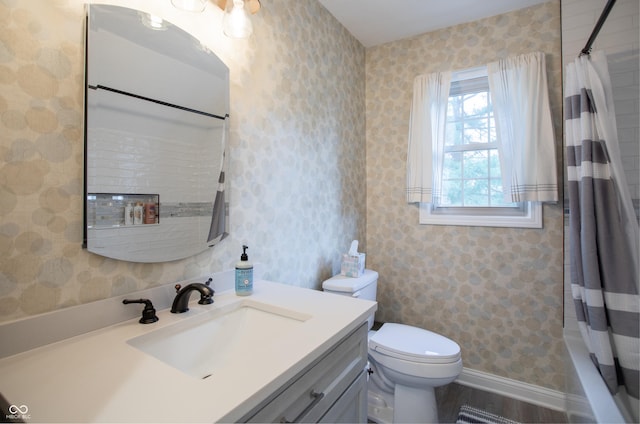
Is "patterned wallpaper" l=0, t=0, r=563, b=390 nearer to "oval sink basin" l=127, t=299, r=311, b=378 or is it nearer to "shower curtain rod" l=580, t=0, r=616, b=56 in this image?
"oval sink basin" l=127, t=299, r=311, b=378

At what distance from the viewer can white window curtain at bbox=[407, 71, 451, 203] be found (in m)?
2.19

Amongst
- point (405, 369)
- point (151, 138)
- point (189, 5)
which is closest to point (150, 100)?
point (151, 138)

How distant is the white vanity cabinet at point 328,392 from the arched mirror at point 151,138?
2.08 ft

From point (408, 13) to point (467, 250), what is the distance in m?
1.65

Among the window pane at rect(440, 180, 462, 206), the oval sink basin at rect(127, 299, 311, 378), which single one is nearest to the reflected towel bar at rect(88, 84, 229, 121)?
the oval sink basin at rect(127, 299, 311, 378)

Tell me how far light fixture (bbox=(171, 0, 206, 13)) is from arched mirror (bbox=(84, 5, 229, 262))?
0.07 meters

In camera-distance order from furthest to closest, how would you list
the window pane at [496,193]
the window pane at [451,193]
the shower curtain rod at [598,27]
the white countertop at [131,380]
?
the window pane at [451,193] < the window pane at [496,193] < the shower curtain rod at [598,27] < the white countertop at [131,380]

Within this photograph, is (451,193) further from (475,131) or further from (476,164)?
(475,131)

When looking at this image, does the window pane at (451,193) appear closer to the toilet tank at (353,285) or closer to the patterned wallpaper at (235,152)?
the patterned wallpaper at (235,152)

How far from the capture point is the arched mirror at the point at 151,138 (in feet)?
2.95

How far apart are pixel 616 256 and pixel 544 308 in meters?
0.79

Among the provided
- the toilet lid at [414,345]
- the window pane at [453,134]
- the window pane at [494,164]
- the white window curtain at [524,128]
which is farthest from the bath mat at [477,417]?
the window pane at [453,134]

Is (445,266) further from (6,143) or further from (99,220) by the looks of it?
(6,143)

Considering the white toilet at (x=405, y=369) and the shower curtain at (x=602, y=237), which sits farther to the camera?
the white toilet at (x=405, y=369)
